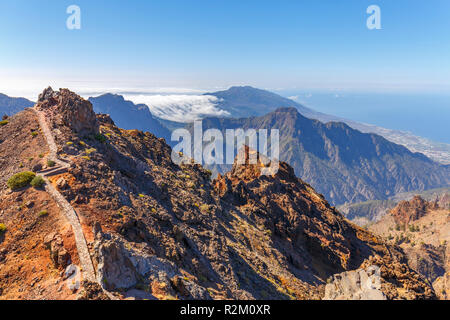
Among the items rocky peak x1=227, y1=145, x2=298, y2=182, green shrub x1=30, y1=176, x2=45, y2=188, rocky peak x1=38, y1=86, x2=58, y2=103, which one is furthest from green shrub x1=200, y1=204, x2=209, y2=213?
rocky peak x1=38, y1=86, x2=58, y2=103

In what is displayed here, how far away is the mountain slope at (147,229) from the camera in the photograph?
14.5 m

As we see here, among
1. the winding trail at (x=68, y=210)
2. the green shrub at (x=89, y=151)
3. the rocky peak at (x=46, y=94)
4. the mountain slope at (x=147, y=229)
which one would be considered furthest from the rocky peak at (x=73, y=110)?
the green shrub at (x=89, y=151)

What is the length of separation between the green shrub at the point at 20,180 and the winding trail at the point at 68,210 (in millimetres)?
912

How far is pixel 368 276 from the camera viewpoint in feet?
74.3

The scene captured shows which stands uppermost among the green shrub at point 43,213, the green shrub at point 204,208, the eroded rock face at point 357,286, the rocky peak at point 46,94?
the rocky peak at point 46,94

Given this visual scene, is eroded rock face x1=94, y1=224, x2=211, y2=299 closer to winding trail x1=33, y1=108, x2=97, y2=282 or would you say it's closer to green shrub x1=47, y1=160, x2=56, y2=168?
winding trail x1=33, y1=108, x2=97, y2=282

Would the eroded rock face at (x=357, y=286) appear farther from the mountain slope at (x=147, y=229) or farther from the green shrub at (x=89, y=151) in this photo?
the green shrub at (x=89, y=151)

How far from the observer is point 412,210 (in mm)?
139125

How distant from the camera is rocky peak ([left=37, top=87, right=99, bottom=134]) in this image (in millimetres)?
29422

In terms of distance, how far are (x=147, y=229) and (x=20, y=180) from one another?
10.6 m
